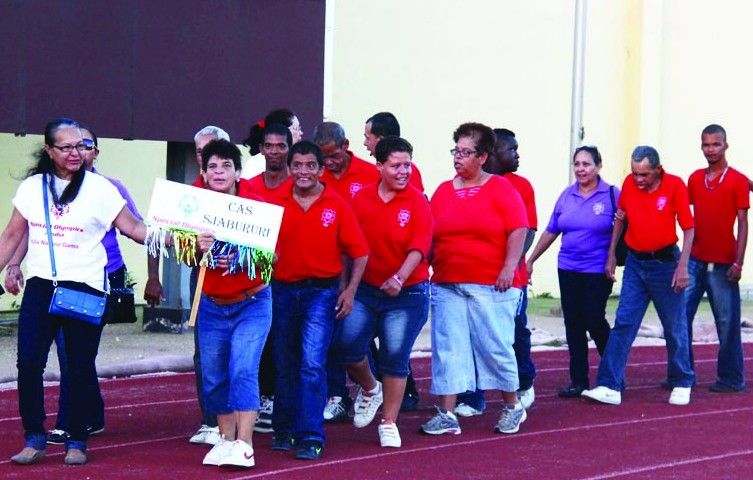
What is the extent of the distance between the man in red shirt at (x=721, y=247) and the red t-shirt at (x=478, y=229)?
2978 millimetres

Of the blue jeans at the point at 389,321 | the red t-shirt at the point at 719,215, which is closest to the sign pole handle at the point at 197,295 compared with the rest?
the blue jeans at the point at 389,321

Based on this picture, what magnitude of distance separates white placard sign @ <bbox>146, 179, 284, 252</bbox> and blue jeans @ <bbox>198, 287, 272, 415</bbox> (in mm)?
370

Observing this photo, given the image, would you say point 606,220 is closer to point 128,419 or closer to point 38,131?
point 128,419

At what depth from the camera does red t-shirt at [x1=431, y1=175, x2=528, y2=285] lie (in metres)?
10.5

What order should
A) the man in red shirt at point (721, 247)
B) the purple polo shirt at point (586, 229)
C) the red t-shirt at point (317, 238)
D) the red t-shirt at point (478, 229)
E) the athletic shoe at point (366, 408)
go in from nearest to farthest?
the red t-shirt at point (317, 238) < the red t-shirt at point (478, 229) < the athletic shoe at point (366, 408) < the purple polo shirt at point (586, 229) < the man in red shirt at point (721, 247)

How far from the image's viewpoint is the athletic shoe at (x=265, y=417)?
10664 millimetres

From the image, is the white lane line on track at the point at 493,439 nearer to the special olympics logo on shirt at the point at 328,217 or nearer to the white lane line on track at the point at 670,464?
the white lane line on track at the point at 670,464

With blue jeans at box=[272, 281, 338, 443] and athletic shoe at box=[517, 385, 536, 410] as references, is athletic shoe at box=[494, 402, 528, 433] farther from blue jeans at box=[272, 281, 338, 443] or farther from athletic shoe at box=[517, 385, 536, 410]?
blue jeans at box=[272, 281, 338, 443]

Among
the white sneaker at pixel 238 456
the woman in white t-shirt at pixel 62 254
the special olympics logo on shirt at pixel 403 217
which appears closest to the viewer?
the white sneaker at pixel 238 456

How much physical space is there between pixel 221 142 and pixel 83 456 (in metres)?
1.92

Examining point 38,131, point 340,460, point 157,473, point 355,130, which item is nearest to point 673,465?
point 340,460

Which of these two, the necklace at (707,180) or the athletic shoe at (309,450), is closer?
the athletic shoe at (309,450)

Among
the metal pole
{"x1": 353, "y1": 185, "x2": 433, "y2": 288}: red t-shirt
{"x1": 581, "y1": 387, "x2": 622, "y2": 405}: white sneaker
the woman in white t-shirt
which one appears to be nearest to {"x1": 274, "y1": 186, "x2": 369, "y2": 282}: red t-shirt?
{"x1": 353, "y1": 185, "x2": 433, "y2": 288}: red t-shirt

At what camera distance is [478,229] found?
10.5 meters
